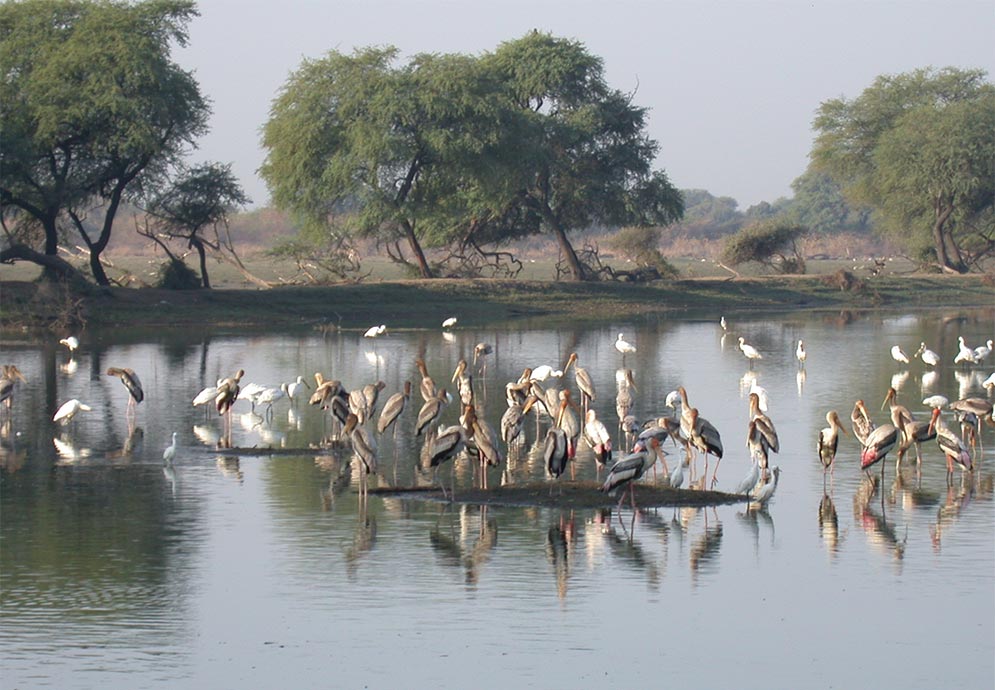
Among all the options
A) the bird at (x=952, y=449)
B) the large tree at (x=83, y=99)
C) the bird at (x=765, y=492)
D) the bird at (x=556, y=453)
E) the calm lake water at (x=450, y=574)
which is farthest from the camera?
the large tree at (x=83, y=99)

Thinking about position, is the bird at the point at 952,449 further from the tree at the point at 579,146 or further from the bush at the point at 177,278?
the tree at the point at 579,146

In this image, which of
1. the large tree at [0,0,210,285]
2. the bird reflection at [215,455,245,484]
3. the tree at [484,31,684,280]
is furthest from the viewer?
the tree at [484,31,684,280]

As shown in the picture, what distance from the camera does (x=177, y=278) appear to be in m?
42.8

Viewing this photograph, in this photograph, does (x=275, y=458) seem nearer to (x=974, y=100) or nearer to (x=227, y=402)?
(x=227, y=402)

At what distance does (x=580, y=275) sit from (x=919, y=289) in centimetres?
1211

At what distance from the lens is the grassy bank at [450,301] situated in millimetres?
37875

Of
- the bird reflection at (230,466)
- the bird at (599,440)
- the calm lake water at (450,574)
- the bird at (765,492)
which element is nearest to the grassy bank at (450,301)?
the calm lake water at (450,574)

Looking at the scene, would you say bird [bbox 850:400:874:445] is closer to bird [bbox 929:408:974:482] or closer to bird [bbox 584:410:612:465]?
bird [bbox 929:408:974:482]

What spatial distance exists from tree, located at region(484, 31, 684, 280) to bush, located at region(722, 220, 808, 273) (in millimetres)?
4086

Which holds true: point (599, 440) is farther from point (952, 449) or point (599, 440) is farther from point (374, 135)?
point (374, 135)

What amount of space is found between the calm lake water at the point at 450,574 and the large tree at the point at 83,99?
21211 mm

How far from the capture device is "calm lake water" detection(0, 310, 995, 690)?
9.69 meters

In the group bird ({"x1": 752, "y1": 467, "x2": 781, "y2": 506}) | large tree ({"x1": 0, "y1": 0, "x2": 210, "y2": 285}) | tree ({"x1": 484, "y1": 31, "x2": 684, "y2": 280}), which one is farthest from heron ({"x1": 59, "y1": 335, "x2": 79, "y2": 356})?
tree ({"x1": 484, "y1": 31, "x2": 684, "y2": 280})

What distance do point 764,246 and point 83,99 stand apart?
28923mm
